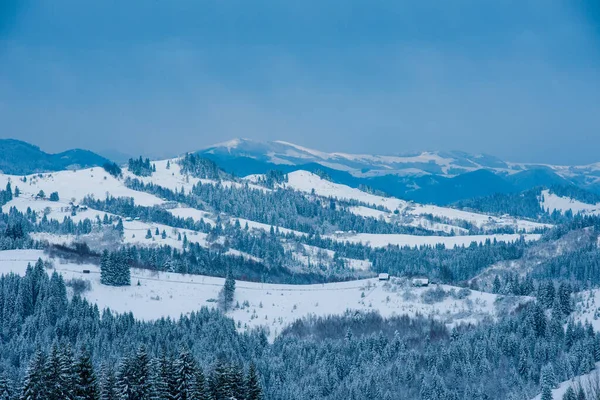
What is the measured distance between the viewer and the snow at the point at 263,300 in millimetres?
177875

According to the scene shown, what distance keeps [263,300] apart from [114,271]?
38.2 meters

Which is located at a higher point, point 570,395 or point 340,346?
point 340,346

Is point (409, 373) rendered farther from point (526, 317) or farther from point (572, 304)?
point (572, 304)

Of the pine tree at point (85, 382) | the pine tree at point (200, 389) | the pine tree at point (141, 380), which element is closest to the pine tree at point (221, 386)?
the pine tree at point (200, 389)

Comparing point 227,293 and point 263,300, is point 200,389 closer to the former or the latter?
point 227,293

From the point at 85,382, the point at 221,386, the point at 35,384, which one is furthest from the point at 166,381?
the point at 35,384

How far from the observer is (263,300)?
19425cm

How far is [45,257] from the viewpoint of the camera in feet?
644

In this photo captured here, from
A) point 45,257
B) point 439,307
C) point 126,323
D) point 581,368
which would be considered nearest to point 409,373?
point 581,368

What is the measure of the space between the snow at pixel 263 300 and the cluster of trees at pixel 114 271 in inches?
73.5

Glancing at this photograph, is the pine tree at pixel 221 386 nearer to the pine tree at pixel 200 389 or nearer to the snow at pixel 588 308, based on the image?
the pine tree at pixel 200 389

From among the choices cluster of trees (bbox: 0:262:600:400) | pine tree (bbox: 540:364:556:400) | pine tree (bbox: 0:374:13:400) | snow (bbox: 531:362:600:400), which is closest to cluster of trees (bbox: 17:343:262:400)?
pine tree (bbox: 0:374:13:400)

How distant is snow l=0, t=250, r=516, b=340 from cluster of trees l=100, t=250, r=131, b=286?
73.5 inches

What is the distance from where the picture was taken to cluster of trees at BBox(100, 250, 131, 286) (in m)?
189
